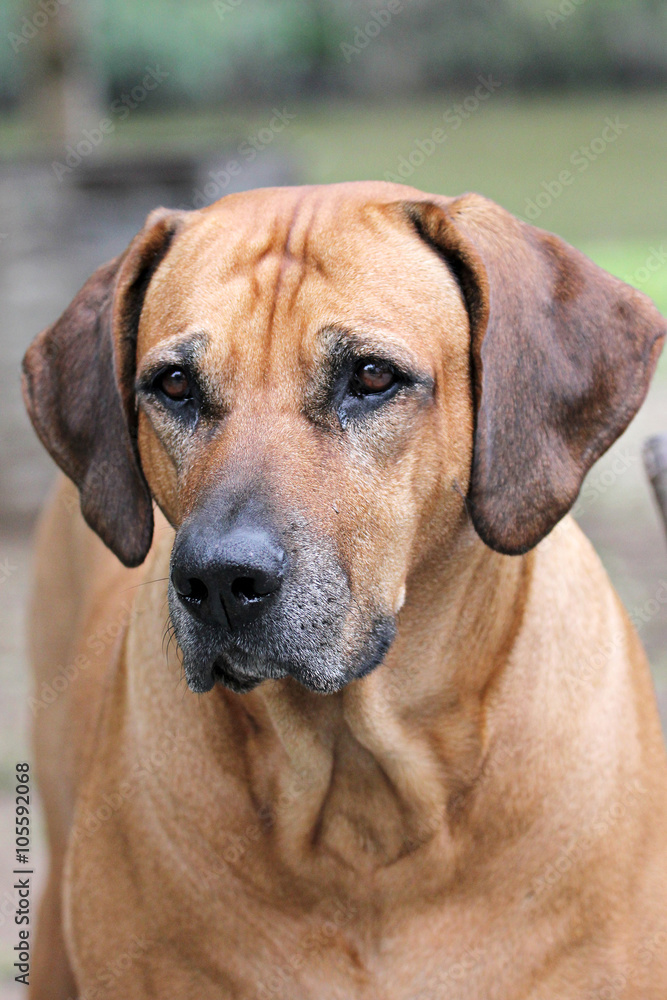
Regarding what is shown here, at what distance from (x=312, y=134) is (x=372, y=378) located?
31183 mm

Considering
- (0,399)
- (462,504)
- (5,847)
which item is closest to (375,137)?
(0,399)

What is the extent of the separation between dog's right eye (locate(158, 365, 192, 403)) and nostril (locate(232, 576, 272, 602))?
1.81 feet

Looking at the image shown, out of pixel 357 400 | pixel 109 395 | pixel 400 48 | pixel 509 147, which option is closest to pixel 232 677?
pixel 357 400

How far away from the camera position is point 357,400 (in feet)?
7.93

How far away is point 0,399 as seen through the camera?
28.0 ft

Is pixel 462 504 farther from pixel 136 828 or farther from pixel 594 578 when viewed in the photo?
pixel 136 828

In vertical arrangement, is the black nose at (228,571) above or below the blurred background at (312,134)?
above

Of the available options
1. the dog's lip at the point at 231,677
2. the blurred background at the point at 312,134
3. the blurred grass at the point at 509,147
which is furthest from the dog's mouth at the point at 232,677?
the blurred grass at the point at 509,147

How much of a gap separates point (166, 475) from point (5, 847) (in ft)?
10.7

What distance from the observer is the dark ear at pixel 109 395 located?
279 centimetres

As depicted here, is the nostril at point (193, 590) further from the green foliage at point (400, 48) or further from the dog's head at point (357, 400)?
the green foliage at point (400, 48)

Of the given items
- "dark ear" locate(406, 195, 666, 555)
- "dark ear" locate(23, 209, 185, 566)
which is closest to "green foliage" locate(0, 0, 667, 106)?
"dark ear" locate(23, 209, 185, 566)

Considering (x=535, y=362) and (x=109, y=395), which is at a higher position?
(x=535, y=362)

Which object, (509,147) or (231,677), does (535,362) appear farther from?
(509,147)
